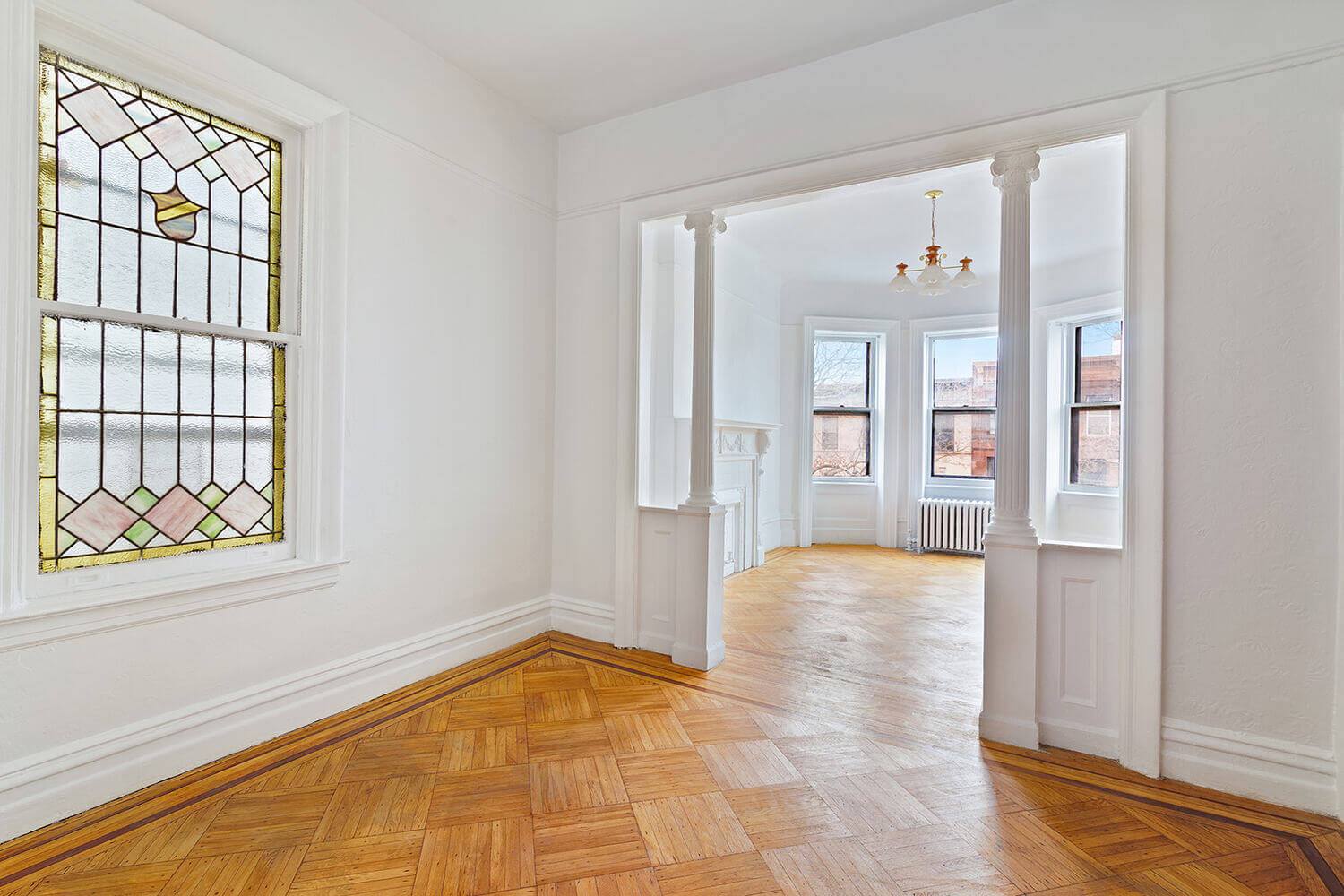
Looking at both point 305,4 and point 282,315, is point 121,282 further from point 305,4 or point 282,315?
point 305,4

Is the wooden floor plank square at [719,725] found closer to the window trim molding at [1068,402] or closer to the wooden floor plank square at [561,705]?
the wooden floor plank square at [561,705]

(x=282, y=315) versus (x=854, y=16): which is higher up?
(x=854, y=16)

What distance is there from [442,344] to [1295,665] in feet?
12.0

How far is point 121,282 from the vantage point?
7.05 feet

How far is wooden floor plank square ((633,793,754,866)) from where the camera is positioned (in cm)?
188

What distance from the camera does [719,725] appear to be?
8.91ft

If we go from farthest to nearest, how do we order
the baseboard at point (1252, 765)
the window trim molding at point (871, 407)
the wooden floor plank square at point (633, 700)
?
the window trim molding at point (871, 407) < the wooden floor plank square at point (633, 700) < the baseboard at point (1252, 765)

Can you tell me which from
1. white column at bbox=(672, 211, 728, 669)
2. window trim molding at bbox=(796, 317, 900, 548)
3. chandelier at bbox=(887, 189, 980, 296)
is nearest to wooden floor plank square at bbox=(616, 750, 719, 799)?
white column at bbox=(672, 211, 728, 669)

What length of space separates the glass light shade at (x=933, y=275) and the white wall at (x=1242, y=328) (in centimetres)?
248

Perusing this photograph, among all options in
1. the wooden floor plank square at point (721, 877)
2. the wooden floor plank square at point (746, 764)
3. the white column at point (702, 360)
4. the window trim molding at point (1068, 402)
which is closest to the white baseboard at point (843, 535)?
the window trim molding at point (1068, 402)

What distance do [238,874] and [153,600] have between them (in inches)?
38.1

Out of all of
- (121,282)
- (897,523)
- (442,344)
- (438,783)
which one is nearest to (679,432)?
(442,344)

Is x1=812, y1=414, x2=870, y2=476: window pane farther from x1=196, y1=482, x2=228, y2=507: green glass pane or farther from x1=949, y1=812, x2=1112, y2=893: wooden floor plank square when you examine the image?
x1=196, y1=482, x2=228, y2=507: green glass pane

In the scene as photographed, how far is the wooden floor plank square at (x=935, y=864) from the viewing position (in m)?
1.73
